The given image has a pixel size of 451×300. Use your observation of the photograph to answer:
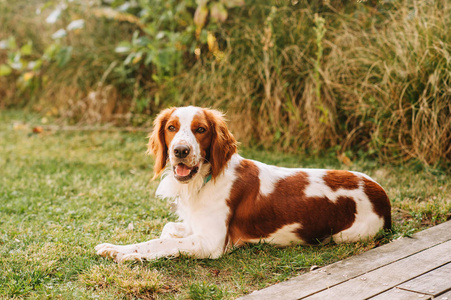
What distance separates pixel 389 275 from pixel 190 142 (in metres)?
1.30

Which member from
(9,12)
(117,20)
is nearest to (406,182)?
(117,20)

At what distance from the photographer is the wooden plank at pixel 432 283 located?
221 centimetres

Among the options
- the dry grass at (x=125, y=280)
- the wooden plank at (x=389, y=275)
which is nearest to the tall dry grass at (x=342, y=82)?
the wooden plank at (x=389, y=275)

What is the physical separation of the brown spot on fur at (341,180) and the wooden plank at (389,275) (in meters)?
0.58

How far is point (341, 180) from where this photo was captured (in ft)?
10.1

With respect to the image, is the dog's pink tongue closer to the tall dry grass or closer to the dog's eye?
the dog's eye

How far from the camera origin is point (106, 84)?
296 inches

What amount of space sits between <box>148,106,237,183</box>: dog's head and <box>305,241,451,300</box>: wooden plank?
3.44ft

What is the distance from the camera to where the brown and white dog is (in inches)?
114

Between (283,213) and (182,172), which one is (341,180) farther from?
(182,172)

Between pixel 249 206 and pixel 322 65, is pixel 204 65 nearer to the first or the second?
pixel 322 65

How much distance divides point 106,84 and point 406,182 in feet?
16.0

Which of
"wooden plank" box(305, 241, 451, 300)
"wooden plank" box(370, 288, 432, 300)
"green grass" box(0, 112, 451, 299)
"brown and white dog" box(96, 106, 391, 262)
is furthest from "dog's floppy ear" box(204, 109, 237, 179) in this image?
"wooden plank" box(370, 288, 432, 300)

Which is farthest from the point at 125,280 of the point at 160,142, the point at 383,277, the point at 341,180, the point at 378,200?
the point at 378,200
